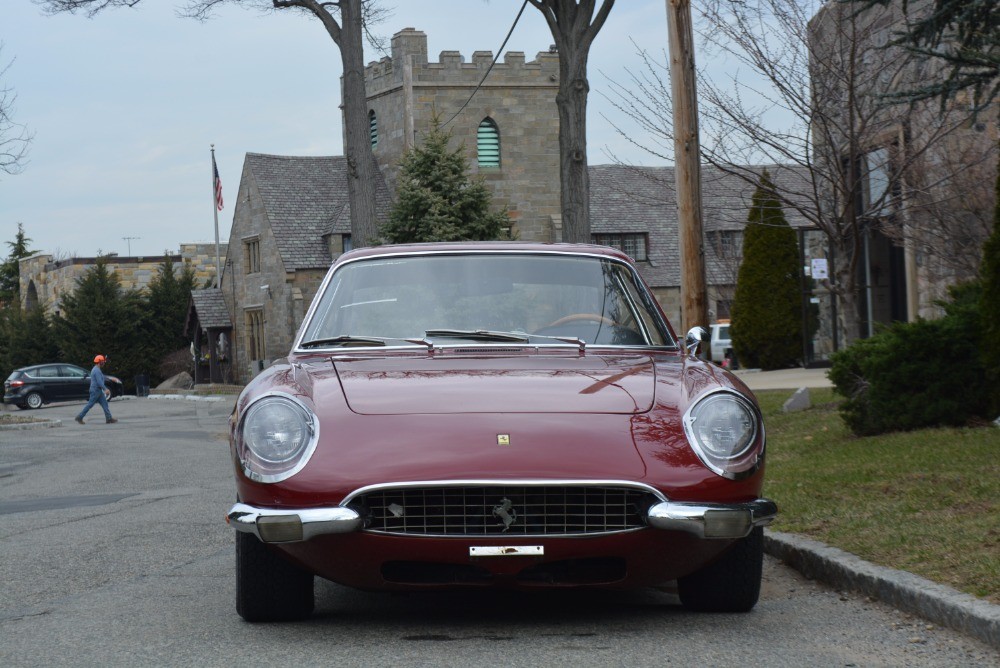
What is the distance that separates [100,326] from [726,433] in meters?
53.3

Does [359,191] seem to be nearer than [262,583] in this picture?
No

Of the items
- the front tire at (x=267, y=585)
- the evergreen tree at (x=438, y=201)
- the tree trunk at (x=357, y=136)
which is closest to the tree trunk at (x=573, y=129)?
the tree trunk at (x=357, y=136)

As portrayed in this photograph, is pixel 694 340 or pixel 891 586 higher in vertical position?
pixel 694 340

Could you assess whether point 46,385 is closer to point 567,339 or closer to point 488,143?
point 488,143

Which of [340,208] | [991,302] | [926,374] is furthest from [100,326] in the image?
[991,302]

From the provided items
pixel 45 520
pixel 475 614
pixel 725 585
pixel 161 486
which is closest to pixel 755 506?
pixel 725 585

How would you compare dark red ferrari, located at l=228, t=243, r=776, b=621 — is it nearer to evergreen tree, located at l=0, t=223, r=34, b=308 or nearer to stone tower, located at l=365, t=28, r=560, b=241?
stone tower, located at l=365, t=28, r=560, b=241

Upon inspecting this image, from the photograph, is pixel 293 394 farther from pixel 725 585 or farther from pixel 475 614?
pixel 725 585

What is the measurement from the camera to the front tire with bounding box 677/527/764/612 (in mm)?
5086

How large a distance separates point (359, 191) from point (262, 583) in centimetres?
1883

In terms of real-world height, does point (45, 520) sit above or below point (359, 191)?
below

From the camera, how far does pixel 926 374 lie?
36.6ft

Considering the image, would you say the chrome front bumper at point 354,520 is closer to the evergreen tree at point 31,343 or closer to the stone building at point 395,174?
the stone building at point 395,174

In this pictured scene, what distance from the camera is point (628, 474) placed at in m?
4.59
